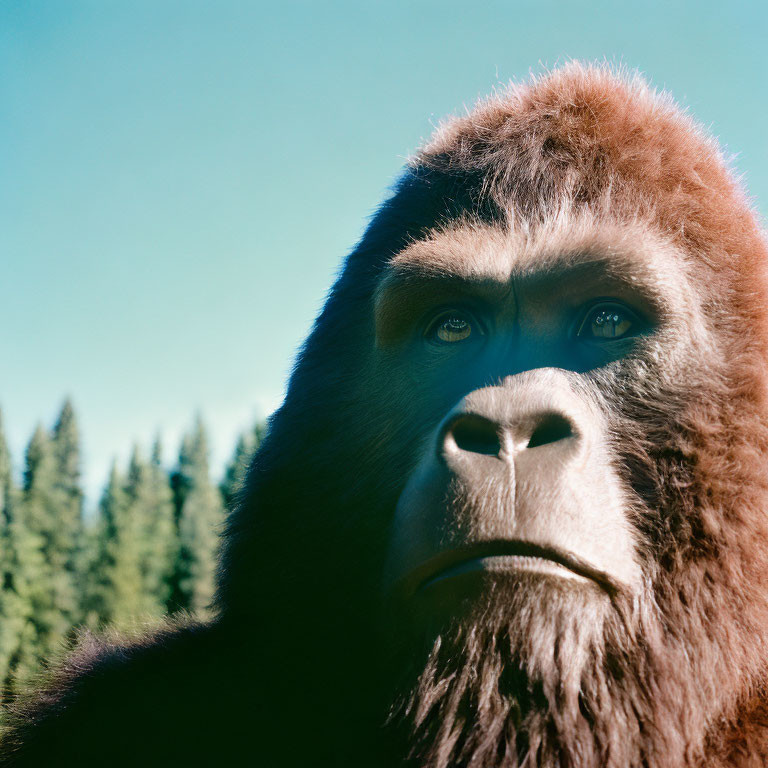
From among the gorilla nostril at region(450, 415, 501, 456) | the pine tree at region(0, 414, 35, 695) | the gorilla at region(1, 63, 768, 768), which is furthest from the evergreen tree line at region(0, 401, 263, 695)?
the gorilla nostril at region(450, 415, 501, 456)

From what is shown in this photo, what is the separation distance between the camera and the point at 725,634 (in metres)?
1.88

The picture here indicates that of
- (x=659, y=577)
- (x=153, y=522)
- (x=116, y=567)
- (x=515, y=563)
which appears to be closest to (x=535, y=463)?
(x=515, y=563)

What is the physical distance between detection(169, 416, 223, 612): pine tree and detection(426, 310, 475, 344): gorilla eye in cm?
3913

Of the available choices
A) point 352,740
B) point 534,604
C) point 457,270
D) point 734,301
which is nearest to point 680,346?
point 734,301

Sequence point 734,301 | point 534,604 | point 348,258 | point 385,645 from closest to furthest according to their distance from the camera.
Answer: point 534,604 < point 385,645 < point 734,301 < point 348,258

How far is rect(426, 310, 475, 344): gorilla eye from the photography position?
243cm

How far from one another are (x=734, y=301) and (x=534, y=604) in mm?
1214

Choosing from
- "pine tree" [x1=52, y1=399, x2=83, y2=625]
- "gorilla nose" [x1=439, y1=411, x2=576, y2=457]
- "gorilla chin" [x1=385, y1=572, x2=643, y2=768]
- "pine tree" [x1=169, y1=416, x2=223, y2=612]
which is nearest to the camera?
"gorilla chin" [x1=385, y1=572, x2=643, y2=768]

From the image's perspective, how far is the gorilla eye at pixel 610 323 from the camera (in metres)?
2.21

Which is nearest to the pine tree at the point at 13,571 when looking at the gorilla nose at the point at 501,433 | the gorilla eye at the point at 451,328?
the gorilla eye at the point at 451,328

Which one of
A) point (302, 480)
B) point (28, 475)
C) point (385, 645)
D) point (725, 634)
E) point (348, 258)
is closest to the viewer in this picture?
point (725, 634)

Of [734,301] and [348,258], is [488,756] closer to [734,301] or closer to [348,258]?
[734,301]

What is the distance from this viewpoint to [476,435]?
1.90 metres

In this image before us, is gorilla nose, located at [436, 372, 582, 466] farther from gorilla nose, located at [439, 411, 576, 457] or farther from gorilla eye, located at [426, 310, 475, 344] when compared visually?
gorilla eye, located at [426, 310, 475, 344]
